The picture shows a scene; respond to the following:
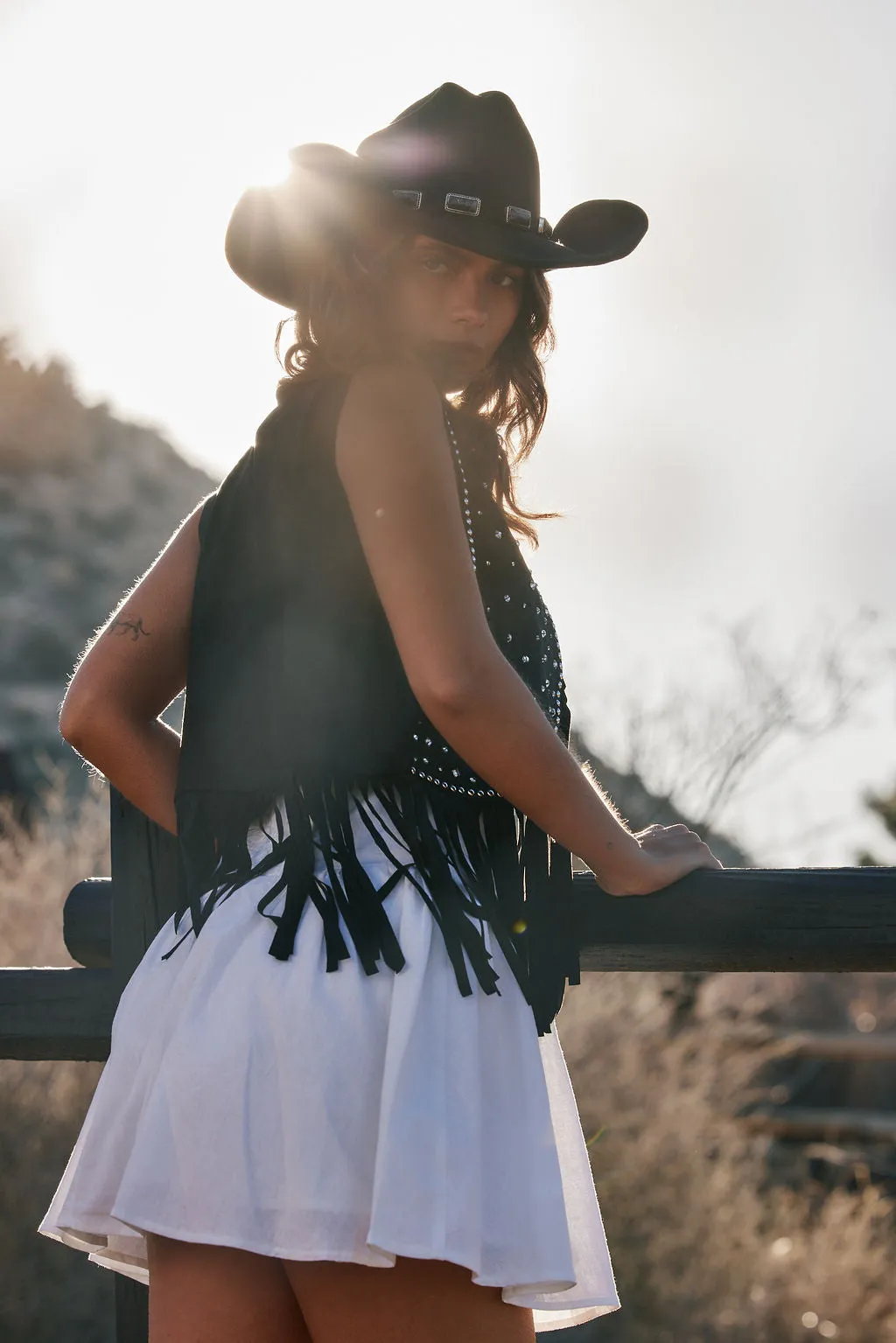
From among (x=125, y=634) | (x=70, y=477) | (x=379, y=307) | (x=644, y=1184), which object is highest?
(x=70, y=477)

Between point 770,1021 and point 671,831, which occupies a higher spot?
point 770,1021

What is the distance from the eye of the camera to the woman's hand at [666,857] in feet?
5.26

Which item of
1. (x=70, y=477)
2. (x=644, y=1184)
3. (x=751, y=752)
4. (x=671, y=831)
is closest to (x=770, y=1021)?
(x=751, y=752)

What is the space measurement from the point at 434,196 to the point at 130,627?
2.16 ft

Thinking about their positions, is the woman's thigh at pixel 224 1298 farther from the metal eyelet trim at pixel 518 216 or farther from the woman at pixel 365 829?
the metal eyelet trim at pixel 518 216

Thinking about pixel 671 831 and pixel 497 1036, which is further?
pixel 671 831

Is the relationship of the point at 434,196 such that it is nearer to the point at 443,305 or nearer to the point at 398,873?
the point at 443,305

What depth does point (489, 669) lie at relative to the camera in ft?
4.45

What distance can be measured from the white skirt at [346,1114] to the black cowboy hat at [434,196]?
0.78 meters

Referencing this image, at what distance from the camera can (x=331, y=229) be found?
5.19ft

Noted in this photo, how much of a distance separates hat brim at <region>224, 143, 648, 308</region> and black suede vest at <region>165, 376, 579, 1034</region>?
0.23 meters

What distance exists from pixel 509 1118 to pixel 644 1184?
15.3 feet

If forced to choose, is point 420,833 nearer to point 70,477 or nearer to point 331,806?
point 331,806

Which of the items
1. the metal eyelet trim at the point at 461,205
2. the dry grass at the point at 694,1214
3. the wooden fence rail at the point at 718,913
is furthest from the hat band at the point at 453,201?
the dry grass at the point at 694,1214
